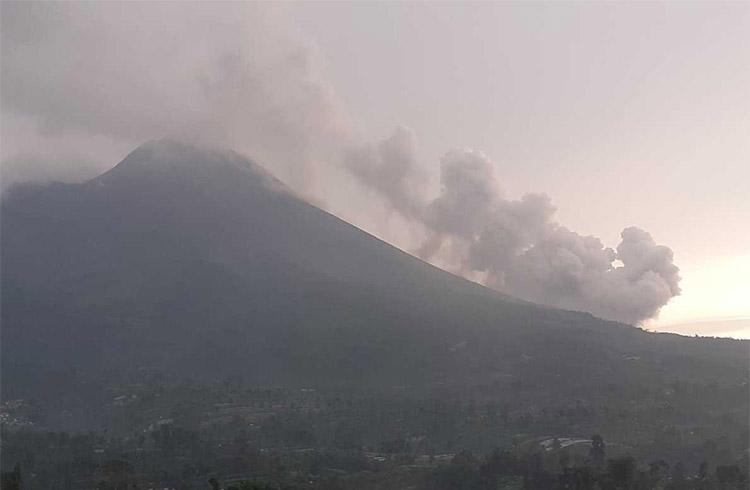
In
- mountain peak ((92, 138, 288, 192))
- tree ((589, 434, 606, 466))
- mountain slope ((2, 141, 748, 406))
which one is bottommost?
tree ((589, 434, 606, 466))

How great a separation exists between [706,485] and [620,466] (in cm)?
357

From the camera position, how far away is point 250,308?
82.2m

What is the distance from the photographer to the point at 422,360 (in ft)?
240

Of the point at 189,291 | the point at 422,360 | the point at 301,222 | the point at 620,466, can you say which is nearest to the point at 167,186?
the point at 301,222

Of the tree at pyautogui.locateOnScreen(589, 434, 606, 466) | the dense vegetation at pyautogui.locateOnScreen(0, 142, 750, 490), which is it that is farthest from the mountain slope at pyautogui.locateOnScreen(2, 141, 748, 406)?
the tree at pyautogui.locateOnScreen(589, 434, 606, 466)

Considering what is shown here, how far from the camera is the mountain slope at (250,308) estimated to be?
71250 mm

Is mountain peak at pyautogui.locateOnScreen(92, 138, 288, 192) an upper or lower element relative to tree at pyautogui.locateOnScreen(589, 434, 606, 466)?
upper

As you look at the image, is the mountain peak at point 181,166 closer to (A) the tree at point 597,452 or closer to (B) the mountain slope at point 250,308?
(B) the mountain slope at point 250,308

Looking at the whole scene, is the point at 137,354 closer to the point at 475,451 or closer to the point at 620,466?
the point at 475,451

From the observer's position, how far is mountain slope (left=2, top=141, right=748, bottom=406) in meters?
71.2

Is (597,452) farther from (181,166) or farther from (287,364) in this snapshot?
(181,166)

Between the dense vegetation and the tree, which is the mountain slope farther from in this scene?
the tree

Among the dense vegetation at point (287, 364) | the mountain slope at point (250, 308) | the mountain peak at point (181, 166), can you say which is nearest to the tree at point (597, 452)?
the dense vegetation at point (287, 364)

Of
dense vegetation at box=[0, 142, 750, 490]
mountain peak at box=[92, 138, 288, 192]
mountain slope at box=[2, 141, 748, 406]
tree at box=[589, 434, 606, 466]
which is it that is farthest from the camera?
mountain peak at box=[92, 138, 288, 192]
